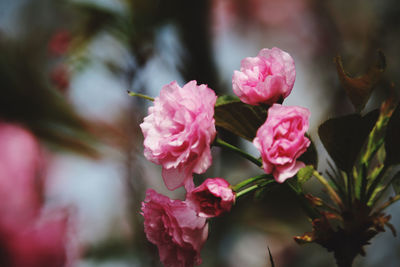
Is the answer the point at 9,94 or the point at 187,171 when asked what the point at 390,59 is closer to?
the point at 187,171

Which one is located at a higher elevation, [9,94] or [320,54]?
[320,54]

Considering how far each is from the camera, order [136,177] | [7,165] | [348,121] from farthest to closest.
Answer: [136,177] < [7,165] < [348,121]

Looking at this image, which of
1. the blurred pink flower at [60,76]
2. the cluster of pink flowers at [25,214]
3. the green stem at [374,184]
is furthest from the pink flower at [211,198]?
the blurred pink flower at [60,76]

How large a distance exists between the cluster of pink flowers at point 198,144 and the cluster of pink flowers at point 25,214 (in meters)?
0.53

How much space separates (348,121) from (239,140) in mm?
730

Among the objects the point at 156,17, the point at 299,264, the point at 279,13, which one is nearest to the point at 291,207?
the point at 299,264

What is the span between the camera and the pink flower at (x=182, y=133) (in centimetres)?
23

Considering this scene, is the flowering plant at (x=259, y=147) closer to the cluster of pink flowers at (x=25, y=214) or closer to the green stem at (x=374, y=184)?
the green stem at (x=374, y=184)

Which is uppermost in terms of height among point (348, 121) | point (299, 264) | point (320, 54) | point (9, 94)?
point (348, 121)

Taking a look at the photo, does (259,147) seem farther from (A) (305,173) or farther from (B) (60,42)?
(B) (60,42)

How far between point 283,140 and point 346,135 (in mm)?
50

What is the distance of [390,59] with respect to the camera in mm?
1021

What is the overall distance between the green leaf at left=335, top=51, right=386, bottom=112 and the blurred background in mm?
742

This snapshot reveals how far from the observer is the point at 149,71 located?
97cm
